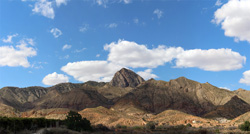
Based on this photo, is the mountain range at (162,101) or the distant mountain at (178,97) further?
the distant mountain at (178,97)

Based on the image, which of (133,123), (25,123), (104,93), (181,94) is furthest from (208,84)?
(25,123)

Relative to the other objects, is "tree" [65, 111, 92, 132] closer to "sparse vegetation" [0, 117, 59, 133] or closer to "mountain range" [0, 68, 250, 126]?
"sparse vegetation" [0, 117, 59, 133]

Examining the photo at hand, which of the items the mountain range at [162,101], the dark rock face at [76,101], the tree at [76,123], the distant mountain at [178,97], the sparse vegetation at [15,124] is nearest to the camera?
the sparse vegetation at [15,124]

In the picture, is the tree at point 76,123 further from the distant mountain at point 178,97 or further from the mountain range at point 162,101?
the distant mountain at point 178,97

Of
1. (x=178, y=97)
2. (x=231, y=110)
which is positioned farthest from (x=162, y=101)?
(x=231, y=110)

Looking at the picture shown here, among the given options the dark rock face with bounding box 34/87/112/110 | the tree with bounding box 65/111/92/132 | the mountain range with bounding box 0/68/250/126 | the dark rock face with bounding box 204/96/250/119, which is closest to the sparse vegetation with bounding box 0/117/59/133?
the tree with bounding box 65/111/92/132

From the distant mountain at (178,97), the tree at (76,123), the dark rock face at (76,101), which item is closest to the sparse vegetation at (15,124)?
the tree at (76,123)

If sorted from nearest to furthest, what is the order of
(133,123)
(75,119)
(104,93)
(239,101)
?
(75,119), (133,123), (239,101), (104,93)

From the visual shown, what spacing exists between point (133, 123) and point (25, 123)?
5568 cm

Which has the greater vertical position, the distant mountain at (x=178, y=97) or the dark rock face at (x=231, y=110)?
the distant mountain at (x=178, y=97)

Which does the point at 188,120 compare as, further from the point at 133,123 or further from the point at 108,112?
the point at 108,112

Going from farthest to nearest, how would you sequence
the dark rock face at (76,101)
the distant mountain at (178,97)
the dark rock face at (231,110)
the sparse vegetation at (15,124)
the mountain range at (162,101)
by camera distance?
the dark rock face at (76,101) → the distant mountain at (178,97) → the mountain range at (162,101) → the dark rock face at (231,110) → the sparse vegetation at (15,124)

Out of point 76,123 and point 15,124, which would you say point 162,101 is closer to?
point 76,123

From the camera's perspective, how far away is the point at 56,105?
16662cm
